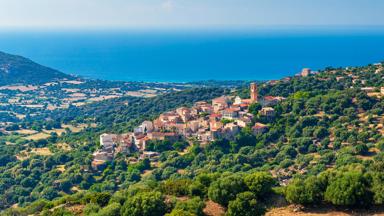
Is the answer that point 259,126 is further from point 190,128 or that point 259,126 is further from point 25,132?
point 25,132

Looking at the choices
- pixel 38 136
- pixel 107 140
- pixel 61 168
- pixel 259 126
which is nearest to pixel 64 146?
pixel 107 140

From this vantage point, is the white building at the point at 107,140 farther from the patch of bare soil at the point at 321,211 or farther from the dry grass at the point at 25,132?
the patch of bare soil at the point at 321,211

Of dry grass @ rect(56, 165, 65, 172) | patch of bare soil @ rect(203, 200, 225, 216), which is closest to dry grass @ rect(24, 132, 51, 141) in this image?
dry grass @ rect(56, 165, 65, 172)

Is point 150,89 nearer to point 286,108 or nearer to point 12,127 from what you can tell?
point 12,127

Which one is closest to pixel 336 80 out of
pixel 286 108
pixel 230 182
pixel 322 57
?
pixel 286 108

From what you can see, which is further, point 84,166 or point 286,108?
point 286,108

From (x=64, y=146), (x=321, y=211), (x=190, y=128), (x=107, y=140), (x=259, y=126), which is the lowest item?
(x=64, y=146)
